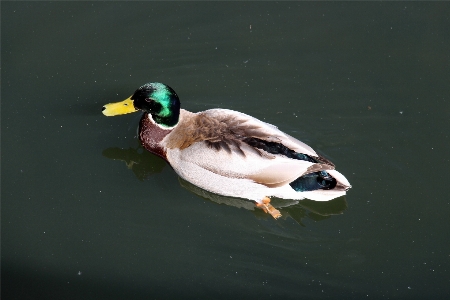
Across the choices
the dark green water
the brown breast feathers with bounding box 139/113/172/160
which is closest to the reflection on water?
the dark green water

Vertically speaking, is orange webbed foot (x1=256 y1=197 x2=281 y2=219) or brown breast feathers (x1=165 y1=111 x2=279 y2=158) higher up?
brown breast feathers (x1=165 y1=111 x2=279 y2=158)

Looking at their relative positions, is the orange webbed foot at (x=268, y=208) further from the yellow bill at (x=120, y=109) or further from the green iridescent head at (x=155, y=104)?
the yellow bill at (x=120, y=109)

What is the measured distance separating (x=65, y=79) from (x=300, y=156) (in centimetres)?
285

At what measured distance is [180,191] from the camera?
20.6ft

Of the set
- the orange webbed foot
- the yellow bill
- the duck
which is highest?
the yellow bill

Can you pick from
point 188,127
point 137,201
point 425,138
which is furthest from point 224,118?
point 425,138

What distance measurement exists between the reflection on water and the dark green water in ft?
0.06

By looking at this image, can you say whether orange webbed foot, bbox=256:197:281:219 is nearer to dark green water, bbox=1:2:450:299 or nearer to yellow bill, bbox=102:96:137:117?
dark green water, bbox=1:2:450:299

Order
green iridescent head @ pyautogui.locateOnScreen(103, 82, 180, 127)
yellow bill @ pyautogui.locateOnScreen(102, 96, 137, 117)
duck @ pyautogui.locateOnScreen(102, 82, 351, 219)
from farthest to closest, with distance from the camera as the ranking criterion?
yellow bill @ pyautogui.locateOnScreen(102, 96, 137, 117) < green iridescent head @ pyautogui.locateOnScreen(103, 82, 180, 127) < duck @ pyautogui.locateOnScreen(102, 82, 351, 219)

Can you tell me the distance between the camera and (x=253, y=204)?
20.4ft

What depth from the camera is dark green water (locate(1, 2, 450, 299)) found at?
5.80 metres

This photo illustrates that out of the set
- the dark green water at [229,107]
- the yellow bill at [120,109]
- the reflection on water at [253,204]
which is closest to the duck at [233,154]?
the yellow bill at [120,109]

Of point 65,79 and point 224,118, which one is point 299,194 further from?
point 65,79

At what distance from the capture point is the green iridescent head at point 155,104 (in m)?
6.01
